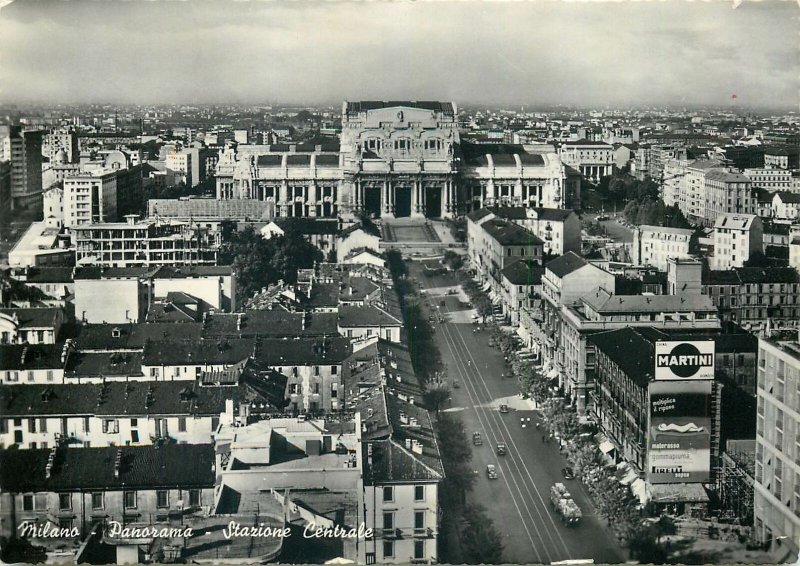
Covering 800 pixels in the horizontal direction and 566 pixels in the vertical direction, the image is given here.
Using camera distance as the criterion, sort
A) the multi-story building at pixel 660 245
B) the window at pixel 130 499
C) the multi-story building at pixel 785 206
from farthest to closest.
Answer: the multi-story building at pixel 785 206
the multi-story building at pixel 660 245
the window at pixel 130 499

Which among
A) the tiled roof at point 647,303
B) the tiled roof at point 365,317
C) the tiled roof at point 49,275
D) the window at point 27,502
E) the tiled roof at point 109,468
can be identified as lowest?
the window at point 27,502

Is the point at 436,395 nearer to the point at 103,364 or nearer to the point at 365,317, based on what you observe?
the point at 365,317

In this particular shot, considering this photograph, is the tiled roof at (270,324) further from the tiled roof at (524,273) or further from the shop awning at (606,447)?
the tiled roof at (524,273)

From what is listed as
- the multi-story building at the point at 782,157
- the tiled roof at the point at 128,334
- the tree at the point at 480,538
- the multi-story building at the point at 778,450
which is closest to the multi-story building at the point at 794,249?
the multi-story building at the point at 782,157

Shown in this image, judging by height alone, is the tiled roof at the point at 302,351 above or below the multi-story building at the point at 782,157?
below

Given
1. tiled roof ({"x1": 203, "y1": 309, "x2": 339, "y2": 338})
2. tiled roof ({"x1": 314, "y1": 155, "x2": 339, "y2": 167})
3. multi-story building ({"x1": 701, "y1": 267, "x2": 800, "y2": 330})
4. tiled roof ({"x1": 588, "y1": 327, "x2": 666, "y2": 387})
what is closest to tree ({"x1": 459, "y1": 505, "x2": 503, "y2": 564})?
tiled roof ({"x1": 588, "y1": 327, "x2": 666, "y2": 387})

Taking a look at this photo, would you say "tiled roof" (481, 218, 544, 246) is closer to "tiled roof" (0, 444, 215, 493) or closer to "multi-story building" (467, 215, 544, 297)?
"multi-story building" (467, 215, 544, 297)
